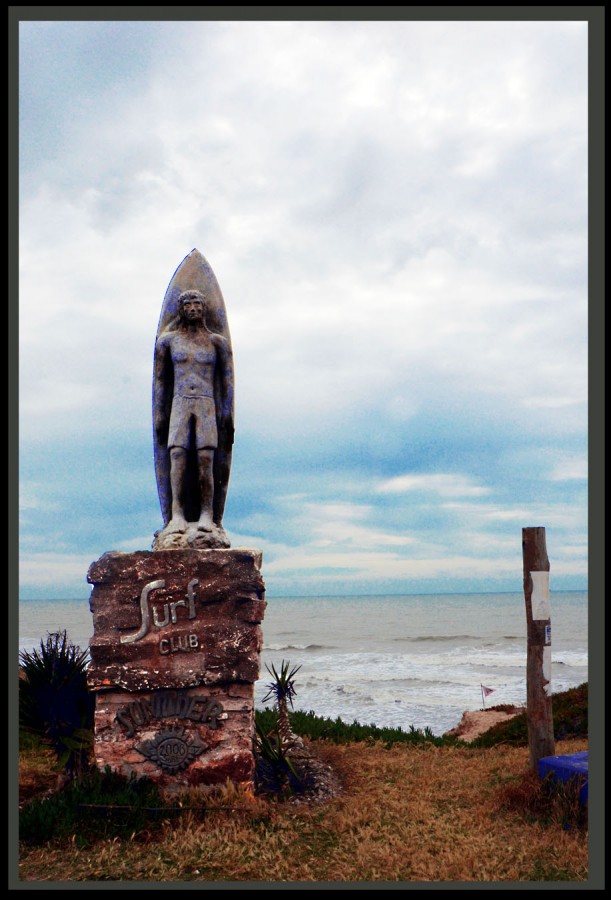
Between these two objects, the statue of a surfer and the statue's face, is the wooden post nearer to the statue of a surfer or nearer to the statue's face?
the statue of a surfer

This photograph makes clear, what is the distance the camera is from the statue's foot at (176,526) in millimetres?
6523

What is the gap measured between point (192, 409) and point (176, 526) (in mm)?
1144

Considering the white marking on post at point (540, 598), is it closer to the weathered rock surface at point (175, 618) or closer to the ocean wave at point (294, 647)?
the weathered rock surface at point (175, 618)

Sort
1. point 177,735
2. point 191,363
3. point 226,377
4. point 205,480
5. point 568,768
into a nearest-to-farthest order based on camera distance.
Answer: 1. point 568,768
2. point 177,735
3. point 205,480
4. point 191,363
5. point 226,377

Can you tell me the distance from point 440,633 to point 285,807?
3609 cm

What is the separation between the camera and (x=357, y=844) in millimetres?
5039

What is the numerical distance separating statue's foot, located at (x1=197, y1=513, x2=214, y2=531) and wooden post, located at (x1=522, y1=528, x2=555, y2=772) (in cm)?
301

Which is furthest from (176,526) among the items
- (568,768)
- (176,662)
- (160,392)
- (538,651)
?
(568,768)

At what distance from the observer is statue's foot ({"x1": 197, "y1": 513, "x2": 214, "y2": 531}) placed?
6.55 m

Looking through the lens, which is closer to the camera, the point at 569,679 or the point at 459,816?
the point at 459,816

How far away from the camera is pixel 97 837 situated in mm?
5109

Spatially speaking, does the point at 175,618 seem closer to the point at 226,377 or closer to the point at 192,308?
the point at 226,377

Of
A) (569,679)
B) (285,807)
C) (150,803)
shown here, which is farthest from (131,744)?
(569,679)

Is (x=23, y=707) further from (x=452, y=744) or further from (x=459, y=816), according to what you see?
(x=452, y=744)
